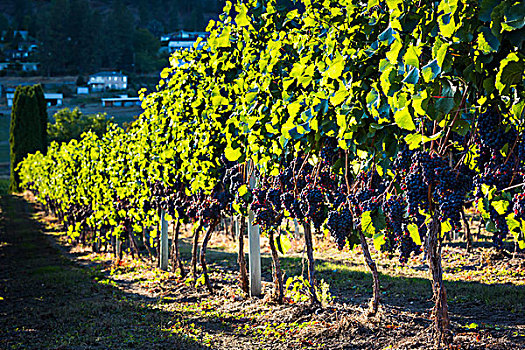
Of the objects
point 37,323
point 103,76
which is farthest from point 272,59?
point 103,76

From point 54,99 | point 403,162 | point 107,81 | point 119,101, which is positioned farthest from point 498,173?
point 107,81

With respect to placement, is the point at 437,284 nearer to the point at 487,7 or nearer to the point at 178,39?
the point at 487,7

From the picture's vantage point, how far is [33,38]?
463ft

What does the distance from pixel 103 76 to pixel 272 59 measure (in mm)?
98197

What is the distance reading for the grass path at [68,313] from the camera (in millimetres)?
5680

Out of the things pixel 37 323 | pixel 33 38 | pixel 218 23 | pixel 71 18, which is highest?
pixel 33 38

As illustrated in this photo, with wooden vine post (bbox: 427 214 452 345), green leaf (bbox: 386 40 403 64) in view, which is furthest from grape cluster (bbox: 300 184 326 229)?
green leaf (bbox: 386 40 403 64)

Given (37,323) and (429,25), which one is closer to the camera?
(429,25)

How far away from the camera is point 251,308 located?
21.9ft

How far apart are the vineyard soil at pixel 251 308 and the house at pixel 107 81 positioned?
294 feet

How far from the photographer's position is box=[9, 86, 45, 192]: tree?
1622 inches

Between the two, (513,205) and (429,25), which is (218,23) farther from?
(513,205)

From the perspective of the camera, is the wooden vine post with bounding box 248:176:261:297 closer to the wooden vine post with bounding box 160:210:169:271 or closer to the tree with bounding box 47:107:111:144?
the wooden vine post with bounding box 160:210:169:271

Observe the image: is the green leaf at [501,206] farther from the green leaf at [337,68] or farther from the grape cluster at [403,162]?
the green leaf at [337,68]
